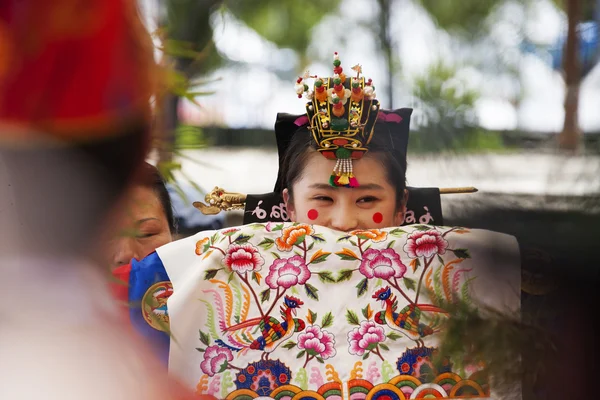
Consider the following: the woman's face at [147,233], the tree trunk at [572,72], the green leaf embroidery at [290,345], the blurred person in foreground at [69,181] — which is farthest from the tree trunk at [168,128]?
the tree trunk at [572,72]

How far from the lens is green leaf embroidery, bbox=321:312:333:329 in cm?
121

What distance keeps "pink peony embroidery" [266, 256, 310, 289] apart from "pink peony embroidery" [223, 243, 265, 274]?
1.1 inches

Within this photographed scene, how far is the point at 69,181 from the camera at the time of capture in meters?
0.31

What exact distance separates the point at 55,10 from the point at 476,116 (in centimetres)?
19

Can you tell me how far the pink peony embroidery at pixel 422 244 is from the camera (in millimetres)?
1176

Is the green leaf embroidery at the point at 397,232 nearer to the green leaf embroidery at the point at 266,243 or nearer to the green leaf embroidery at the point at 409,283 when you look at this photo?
the green leaf embroidery at the point at 409,283

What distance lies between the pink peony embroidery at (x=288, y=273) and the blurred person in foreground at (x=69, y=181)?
2.66 ft

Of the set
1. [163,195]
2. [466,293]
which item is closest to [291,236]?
[163,195]

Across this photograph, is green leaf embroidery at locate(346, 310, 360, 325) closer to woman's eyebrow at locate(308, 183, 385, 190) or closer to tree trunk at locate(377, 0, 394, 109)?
woman's eyebrow at locate(308, 183, 385, 190)

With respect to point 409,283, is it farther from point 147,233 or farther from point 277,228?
point 147,233

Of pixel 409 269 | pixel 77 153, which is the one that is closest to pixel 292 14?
pixel 409 269

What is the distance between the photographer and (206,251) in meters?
1.27

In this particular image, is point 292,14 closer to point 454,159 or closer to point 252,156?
point 454,159

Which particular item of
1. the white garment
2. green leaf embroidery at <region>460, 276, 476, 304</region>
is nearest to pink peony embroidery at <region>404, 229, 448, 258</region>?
the white garment
